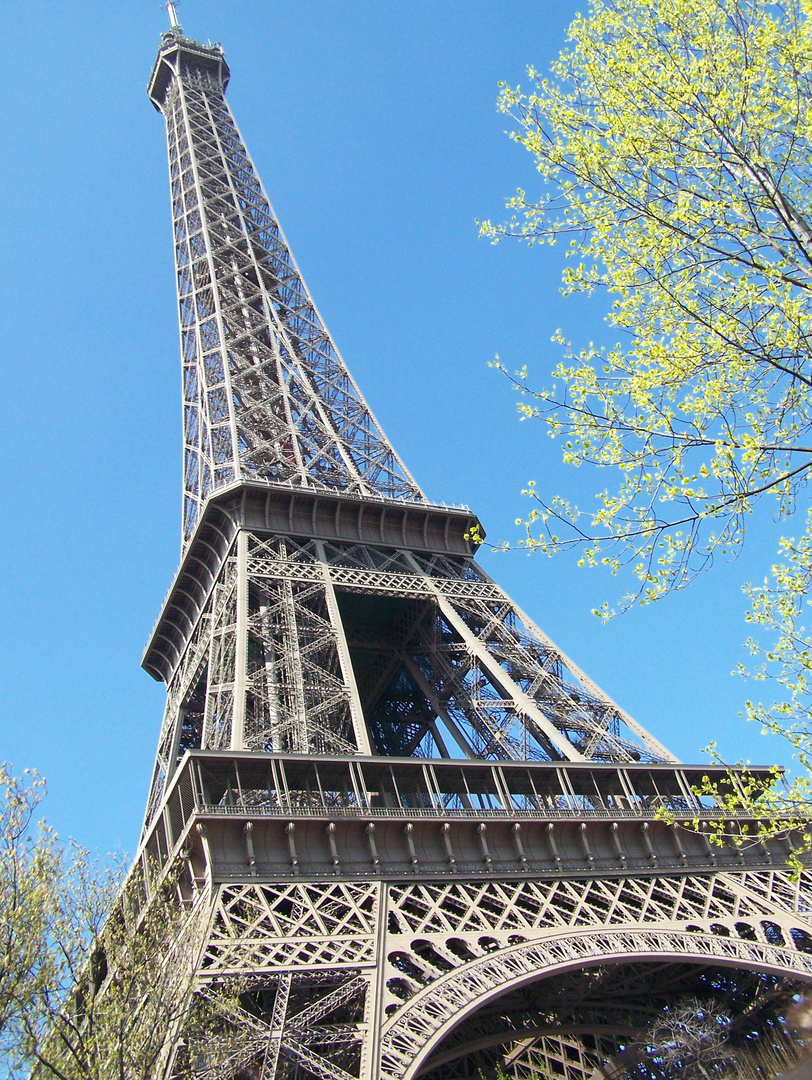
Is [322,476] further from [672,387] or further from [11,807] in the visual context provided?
[672,387]

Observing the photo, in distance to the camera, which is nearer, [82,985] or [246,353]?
[82,985]

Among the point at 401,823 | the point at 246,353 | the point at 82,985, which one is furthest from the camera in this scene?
the point at 246,353

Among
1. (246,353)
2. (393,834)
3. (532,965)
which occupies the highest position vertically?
(246,353)

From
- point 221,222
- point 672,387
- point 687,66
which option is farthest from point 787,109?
point 221,222

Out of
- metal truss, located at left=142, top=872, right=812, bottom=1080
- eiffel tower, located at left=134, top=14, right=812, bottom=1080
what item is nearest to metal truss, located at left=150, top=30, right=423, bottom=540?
eiffel tower, located at left=134, top=14, right=812, bottom=1080

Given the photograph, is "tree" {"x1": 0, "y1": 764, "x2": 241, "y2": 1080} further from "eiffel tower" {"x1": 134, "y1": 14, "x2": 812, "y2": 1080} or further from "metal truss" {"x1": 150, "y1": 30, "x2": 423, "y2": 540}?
"metal truss" {"x1": 150, "y1": 30, "x2": 423, "y2": 540}

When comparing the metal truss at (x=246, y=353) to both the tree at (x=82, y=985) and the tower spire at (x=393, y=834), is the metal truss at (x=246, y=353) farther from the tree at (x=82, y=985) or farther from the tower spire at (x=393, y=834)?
the tree at (x=82, y=985)

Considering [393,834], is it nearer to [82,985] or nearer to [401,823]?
[401,823]

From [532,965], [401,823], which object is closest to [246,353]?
[401,823]
